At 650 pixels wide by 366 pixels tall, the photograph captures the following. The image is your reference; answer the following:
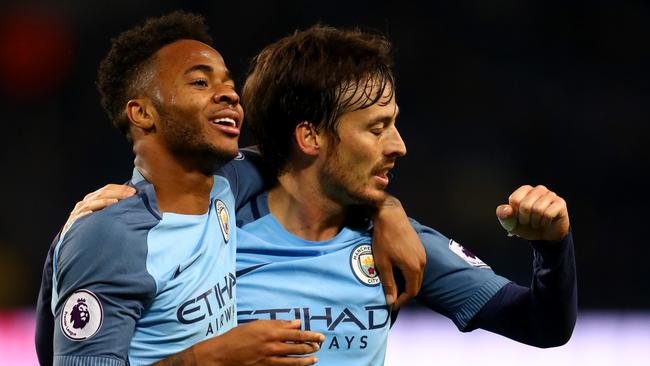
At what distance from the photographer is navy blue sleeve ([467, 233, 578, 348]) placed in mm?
2461

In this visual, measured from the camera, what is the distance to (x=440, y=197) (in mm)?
6398

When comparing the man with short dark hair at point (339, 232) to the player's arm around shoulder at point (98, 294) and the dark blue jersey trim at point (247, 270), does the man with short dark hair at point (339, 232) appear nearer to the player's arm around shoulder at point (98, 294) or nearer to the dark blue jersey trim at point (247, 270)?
the dark blue jersey trim at point (247, 270)

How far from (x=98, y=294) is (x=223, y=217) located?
482 mm

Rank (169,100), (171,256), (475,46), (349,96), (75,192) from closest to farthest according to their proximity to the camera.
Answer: (171,256) < (169,100) < (349,96) < (75,192) < (475,46)

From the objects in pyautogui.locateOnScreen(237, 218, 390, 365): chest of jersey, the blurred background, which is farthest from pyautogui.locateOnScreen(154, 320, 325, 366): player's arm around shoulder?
the blurred background

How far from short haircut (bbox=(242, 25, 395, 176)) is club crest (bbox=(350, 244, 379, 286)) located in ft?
1.05

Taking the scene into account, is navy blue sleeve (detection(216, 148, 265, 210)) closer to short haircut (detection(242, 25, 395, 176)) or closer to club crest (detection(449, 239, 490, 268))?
short haircut (detection(242, 25, 395, 176))

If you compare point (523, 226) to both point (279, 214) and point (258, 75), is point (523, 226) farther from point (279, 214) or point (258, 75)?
point (258, 75)

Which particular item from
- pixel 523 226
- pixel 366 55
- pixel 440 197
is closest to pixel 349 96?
pixel 366 55

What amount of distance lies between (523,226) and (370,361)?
1.89 ft

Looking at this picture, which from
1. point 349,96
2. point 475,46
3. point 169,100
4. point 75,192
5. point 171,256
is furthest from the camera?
point 475,46

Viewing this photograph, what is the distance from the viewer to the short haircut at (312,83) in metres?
2.71

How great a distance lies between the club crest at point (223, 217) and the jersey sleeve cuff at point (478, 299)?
2.20 feet

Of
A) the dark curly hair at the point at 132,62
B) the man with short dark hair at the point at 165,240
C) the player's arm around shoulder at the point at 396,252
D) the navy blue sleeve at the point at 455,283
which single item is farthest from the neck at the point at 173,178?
the navy blue sleeve at the point at 455,283
